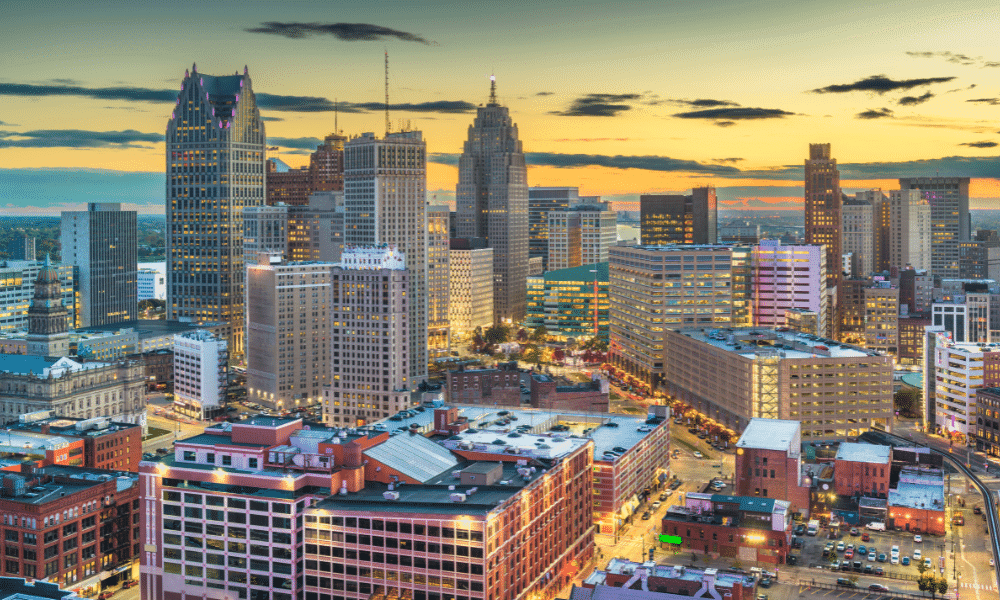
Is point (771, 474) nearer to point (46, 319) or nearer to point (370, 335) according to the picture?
point (370, 335)

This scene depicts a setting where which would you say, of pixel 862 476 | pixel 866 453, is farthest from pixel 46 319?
pixel 862 476

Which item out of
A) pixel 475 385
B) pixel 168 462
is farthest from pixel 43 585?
pixel 475 385

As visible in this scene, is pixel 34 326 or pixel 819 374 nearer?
pixel 819 374

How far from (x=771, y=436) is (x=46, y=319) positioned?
122m

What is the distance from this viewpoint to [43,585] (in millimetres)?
83812

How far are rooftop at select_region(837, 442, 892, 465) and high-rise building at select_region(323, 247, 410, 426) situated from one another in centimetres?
6609

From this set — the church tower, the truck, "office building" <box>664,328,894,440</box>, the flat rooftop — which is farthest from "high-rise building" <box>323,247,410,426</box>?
the truck

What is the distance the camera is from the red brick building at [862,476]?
140375 millimetres

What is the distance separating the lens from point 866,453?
146m

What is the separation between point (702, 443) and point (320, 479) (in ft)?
291

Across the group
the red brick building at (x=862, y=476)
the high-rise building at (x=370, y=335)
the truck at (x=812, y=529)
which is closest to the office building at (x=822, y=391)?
the red brick building at (x=862, y=476)

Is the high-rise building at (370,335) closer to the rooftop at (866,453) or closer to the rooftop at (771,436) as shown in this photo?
the rooftop at (771,436)

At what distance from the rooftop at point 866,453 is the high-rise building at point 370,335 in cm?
6609

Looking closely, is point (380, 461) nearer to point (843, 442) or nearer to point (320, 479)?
point (320, 479)
